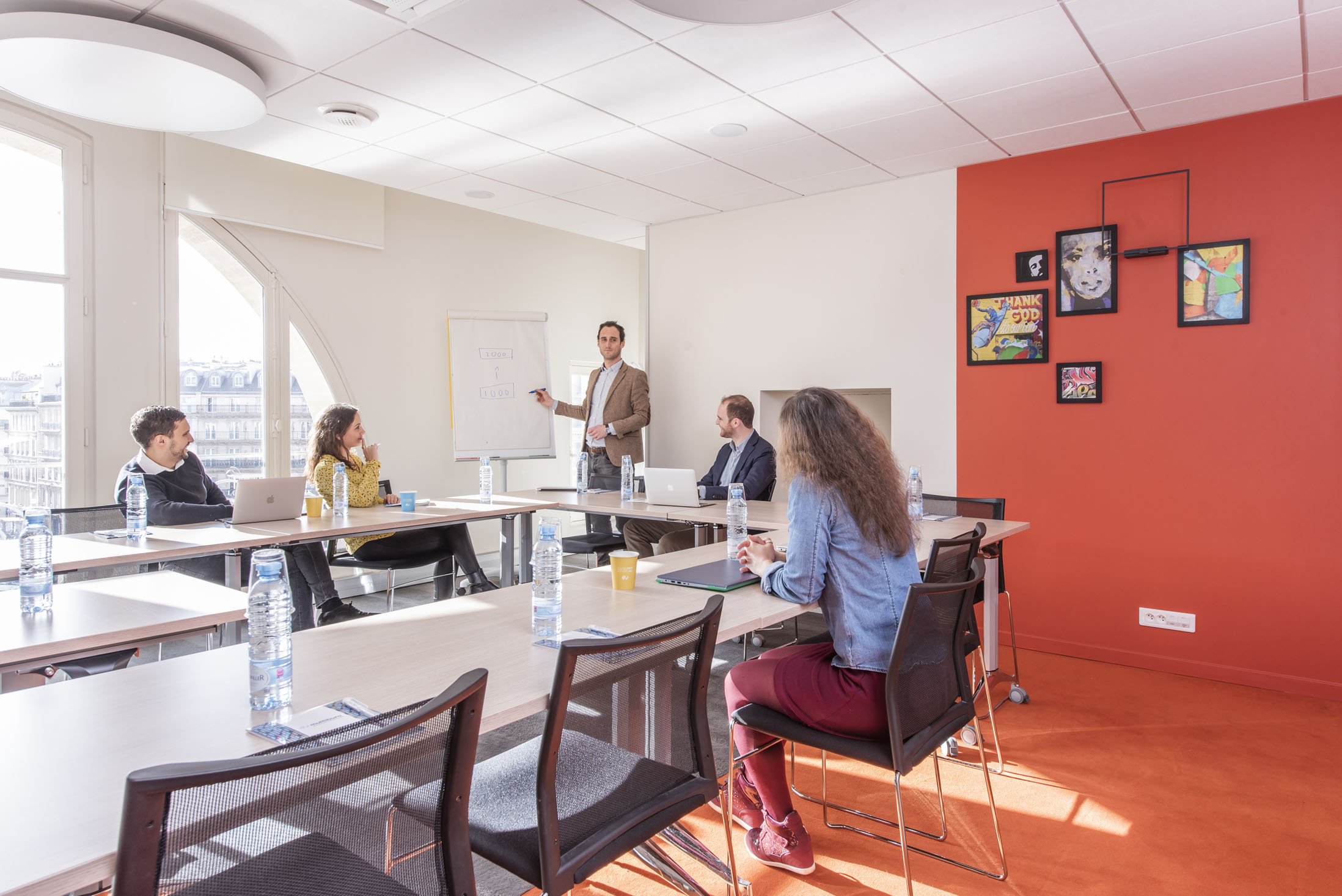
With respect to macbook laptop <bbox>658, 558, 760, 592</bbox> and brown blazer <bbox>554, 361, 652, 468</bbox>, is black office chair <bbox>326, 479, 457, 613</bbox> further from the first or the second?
macbook laptop <bbox>658, 558, 760, 592</bbox>

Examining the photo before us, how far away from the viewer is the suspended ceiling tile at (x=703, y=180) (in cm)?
475

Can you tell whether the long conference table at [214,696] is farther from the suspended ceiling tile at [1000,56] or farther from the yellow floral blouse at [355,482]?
the suspended ceiling tile at [1000,56]

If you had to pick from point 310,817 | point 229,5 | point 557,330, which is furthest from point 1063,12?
point 557,330

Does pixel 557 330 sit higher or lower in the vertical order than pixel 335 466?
higher

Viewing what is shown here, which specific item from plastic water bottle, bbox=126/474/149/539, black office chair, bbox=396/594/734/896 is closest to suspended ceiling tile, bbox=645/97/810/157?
plastic water bottle, bbox=126/474/149/539

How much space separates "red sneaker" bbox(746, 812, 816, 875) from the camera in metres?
2.20

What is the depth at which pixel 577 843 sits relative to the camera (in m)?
1.40

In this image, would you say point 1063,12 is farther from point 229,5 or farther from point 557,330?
point 557,330

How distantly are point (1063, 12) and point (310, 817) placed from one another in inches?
131

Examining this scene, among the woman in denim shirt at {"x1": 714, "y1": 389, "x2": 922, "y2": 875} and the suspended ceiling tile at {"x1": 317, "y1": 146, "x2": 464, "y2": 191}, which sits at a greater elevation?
the suspended ceiling tile at {"x1": 317, "y1": 146, "x2": 464, "y2": 191}

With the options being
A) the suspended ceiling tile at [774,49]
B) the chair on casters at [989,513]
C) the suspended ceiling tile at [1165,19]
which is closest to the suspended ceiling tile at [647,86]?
the suspended ceiling tile at [774,49]

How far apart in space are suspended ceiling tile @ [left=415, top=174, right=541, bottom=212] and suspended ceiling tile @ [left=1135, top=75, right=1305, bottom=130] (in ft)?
11.7

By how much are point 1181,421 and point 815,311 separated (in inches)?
87.0

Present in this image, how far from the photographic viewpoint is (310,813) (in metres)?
0.97
